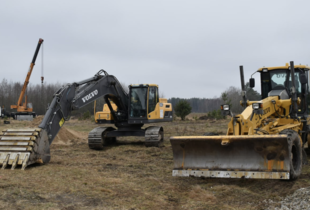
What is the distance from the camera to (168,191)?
21.1 feet

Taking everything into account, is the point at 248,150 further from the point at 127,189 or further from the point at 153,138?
the point at 153,138

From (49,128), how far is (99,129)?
15.5 feet

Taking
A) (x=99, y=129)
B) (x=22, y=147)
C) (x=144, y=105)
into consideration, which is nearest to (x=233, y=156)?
(x=22, y=147)

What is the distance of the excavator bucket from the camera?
316 inches

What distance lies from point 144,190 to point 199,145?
1507mm

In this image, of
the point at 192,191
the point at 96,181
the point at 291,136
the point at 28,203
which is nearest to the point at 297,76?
the point at 291,136

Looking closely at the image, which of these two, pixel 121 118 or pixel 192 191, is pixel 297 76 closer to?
pixel 192 191

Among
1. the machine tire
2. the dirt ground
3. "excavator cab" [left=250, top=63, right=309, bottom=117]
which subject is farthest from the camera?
"excavator cab" [left=250, top=63, right=309, bottom=117]

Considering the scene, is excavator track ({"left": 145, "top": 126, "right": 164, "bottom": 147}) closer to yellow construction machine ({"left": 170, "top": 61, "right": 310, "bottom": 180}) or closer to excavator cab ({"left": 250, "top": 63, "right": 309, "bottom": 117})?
excavator cab ({"left": 250, "top": 63, "right": 309, "bottom": 117})

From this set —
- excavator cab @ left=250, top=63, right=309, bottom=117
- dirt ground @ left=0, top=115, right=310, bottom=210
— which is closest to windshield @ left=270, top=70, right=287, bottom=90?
excavator cab @ left=250, top=63, right=309, bottom=117

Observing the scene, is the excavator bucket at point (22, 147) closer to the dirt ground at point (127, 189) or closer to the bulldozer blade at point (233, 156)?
the dirt ground at point (127, 189)

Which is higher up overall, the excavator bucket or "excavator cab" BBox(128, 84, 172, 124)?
"excavator cab" BBox(128, 84, 172, 124)

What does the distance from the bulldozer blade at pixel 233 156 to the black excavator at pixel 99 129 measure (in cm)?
360

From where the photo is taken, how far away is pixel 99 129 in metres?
13.8
